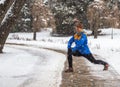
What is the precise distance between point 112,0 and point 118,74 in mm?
44821

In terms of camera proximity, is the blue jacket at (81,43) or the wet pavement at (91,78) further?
the blue jacket at (81,43)

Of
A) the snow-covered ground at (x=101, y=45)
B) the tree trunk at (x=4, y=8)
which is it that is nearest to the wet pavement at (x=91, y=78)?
the snow-covered ground at (x=101, y=45)

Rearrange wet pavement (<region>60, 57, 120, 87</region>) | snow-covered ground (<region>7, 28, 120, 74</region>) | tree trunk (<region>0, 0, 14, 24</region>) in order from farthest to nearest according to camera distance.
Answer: snow-covered ground (<region>7, 28, 120, 74</region>)
wet pavement (<region>60, 57, 120, 87</region>)
tree trunk (<region>0, 0, 14, 24</region>)

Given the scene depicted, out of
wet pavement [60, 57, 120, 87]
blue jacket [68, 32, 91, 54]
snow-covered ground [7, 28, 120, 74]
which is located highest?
blue jacket [68, 32, 91, 54]

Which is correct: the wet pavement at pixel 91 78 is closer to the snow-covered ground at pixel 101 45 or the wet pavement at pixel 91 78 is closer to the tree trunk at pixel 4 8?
the snow-covered ground at pixel 101 45

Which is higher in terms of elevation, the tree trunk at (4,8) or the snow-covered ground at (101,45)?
the tree trunk at (4,8)

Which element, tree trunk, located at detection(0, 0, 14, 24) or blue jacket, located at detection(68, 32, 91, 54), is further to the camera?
blue jacket, located at detection(68, 32, 91, 54)

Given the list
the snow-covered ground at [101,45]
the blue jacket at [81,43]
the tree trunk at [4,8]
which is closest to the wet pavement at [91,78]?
the blue jacket at [81,43]

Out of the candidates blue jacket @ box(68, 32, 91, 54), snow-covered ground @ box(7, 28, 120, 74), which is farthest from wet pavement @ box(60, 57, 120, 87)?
snow-covered ground @ box(7, 28, 120, 74)

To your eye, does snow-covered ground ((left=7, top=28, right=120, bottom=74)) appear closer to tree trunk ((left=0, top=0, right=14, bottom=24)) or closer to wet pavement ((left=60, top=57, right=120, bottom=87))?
wet pavement ((left=60, top=57, right=120, bottom=87))

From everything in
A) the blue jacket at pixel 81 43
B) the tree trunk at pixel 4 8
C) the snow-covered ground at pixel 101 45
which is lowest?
Result: the snow-covered ground at pixel 101 45

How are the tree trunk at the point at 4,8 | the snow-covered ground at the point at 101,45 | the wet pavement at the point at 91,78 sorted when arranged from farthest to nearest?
1. the snow-covered ground at the point at 101,45
2. the wet pavement at the point at 91,78
3. the tree trunk at the point at 4,8

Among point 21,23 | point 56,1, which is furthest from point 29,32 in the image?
point 56,1

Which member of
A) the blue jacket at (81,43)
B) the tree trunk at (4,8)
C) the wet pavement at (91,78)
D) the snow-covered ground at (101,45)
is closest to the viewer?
the tree trunk at (4,8)
